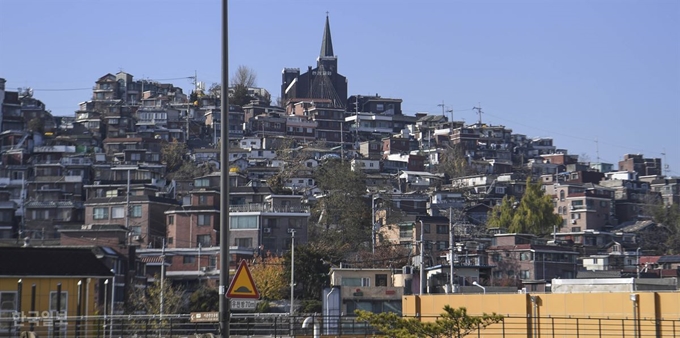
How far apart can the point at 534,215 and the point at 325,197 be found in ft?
60.0

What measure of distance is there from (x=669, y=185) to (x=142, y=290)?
79.1 m

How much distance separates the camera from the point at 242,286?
1812 cm

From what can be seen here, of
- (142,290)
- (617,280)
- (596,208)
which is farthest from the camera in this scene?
(596,208)

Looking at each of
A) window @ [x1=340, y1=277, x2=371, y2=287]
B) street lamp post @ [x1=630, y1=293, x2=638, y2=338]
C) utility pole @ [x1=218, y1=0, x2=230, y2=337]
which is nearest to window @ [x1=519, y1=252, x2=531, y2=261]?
window @ [x1=340, y1=277, x2=371, y2=287]

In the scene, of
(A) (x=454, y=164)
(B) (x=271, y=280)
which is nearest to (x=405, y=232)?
(B) (x=271, y=280)

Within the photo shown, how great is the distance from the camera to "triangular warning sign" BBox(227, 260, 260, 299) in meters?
18.0

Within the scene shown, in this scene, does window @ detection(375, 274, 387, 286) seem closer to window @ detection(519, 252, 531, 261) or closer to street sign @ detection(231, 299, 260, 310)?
window @ detection(519, 252, 531, 261)

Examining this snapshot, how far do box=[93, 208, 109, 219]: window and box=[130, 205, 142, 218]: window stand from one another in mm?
2136

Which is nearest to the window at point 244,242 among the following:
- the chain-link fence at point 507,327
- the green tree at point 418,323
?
the chain-link fence at point 507,327

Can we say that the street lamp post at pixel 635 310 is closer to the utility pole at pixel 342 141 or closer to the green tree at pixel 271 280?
the green tree at pixel 271 280

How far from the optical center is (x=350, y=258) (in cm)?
7881

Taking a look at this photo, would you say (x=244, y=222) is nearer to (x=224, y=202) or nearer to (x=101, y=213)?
(x=101, y=213)

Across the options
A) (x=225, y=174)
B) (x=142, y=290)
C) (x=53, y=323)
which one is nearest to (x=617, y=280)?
(x=53, y=323)

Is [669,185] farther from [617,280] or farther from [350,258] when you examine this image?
[617,280]
